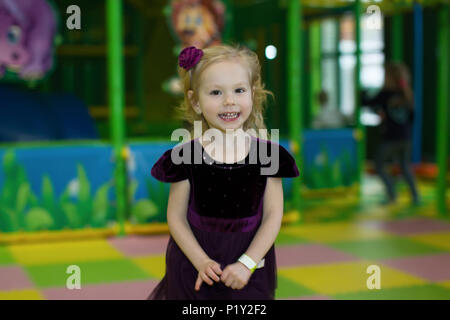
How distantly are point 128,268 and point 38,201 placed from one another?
1.43m

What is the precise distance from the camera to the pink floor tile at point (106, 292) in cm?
440

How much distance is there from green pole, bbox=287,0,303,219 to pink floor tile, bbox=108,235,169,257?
1621 millimetres

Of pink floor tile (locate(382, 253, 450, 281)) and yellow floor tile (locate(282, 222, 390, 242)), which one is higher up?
yellow floor tile (locate(282, 222, 390, 242))

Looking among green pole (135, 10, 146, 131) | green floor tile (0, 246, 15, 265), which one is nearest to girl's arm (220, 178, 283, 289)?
green floor tile (0, 246, 15, 265)

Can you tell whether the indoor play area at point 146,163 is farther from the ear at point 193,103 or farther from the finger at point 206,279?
the finger at point 206,279

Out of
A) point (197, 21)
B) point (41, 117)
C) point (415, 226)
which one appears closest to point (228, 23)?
point (197, 21)

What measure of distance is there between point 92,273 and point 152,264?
527mm

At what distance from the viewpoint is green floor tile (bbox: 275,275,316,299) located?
4.43 m

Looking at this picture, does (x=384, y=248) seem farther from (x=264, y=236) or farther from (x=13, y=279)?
(x=264, y=236)

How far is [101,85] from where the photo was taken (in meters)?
8.81

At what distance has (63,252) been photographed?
5.86 meters

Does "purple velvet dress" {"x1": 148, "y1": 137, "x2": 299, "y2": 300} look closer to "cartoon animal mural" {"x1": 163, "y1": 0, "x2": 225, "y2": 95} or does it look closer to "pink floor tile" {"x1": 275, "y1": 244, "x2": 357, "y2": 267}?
"pink floor tile" {"x1": 275, "y1": 244, "x2": 357, "y2": 267}

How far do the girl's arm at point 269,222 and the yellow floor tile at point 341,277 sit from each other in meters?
2.21
